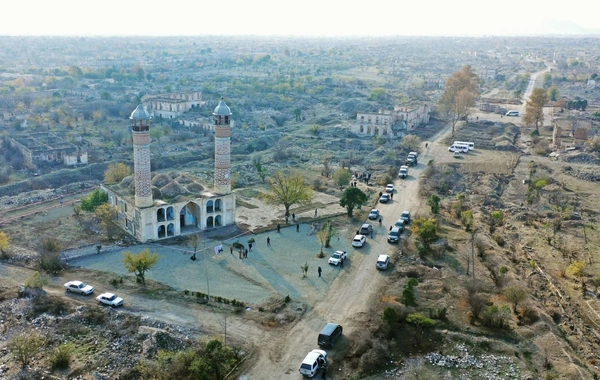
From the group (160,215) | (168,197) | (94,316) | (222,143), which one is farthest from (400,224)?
(94,316)

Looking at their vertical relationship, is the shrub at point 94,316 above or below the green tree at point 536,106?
below

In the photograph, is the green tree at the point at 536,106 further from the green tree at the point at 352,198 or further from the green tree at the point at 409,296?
the green tree at the point at 409,296

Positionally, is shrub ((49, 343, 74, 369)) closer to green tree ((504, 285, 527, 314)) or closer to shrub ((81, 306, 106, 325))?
shrub ((81, 306, 106, 325))

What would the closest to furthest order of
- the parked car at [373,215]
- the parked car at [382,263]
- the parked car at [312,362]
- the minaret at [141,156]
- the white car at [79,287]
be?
the parked car at [312,362] → the white car at [79,287] → the parked car at [382,263] → the minaret at [141,156] → the parked car at [373,215]

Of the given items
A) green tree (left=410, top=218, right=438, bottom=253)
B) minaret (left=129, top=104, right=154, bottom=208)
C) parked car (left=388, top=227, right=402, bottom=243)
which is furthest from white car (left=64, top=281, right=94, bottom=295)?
green tree (left=410, top=218, right=438, bottom=253)

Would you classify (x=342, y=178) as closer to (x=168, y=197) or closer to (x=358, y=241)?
(x=358, y=241)

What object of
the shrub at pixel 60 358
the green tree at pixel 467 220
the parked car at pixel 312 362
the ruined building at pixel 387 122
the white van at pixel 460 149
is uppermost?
the ruined building at pixel 387 122

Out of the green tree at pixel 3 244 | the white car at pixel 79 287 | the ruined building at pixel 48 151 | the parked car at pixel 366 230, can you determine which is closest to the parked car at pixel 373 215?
the parked car at pixel 366 230

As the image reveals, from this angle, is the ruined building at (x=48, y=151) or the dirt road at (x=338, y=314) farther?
the ruined building at (x=48, y=151)
